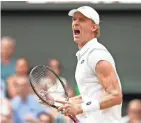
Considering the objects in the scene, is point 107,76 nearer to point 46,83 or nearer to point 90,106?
point 90,106

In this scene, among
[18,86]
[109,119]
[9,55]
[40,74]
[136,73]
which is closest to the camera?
[109,119]

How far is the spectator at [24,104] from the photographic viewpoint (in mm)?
9836

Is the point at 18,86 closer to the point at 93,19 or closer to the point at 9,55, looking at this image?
the point at 9,55

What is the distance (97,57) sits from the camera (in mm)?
6172

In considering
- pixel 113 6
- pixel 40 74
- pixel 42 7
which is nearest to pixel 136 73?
pixel 113 6

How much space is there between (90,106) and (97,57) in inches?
16.0

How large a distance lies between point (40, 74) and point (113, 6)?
17.6 ft

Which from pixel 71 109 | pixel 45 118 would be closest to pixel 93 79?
pixel 71 109

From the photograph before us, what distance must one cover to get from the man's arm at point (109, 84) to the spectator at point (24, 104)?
3696 mm

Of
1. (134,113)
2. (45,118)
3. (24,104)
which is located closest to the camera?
(45,118)

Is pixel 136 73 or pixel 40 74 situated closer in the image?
pixel 40 74

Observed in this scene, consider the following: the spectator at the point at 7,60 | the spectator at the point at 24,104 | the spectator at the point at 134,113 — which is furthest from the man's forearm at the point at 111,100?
the spectator at the point at 7,60

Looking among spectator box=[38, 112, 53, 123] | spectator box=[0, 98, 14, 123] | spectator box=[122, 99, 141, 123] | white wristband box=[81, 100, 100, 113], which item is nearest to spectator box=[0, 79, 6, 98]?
spectator box=[0, 98, 14, 123]

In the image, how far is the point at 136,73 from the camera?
1198cm
